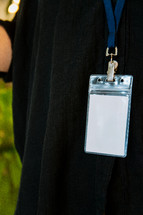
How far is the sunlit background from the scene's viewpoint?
2.87ft

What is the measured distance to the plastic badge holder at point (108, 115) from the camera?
0.45 m

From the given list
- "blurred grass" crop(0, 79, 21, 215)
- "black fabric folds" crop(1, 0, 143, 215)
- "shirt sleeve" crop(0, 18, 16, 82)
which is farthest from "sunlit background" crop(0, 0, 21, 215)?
"black fabric folds" crop(1, 0, 143, 215)

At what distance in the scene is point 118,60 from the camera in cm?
47

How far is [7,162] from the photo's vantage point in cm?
91

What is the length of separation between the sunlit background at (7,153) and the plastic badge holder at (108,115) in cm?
53

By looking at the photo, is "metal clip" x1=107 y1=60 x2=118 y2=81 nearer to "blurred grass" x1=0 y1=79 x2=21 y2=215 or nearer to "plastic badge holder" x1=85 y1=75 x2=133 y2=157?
"plastic badge holder" x1=85 y1=75 x2=133 y2=157

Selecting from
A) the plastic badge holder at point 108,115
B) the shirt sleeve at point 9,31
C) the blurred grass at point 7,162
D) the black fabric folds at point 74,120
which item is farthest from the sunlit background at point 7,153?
the plastic badge holder at point 108,115

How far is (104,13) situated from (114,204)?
16.0 inches

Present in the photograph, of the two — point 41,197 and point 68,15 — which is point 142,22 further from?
point 41,197

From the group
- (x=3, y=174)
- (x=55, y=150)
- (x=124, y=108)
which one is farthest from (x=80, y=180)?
(x=3, y=174)

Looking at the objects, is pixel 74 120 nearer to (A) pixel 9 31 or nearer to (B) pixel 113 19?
(B) pixel 113 19

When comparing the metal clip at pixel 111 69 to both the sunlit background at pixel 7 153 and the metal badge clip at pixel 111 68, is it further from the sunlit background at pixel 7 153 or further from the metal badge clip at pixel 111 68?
the sunlit background at pixel 7 153

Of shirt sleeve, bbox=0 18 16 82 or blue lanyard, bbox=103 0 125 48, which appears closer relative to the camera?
blue lanyard, bbox=103 0 125 48

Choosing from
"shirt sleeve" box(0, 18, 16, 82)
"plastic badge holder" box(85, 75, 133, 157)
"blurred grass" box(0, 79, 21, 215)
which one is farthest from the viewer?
"blurred grass" box(0, 79, 21, 215)
